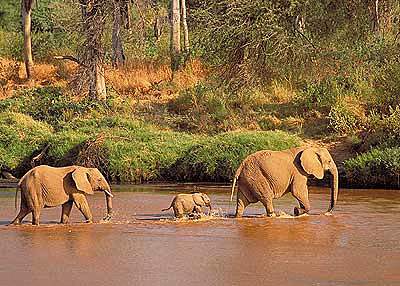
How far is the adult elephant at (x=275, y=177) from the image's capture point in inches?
571

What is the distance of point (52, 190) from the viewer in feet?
45.5

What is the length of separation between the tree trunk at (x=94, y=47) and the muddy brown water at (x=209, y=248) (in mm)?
11662

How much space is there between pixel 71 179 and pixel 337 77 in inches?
548

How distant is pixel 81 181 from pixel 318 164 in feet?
12.5

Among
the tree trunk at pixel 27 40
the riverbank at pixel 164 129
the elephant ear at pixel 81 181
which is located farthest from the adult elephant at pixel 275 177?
the tree trunk at pixel 27 40

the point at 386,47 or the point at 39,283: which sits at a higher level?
the point at 386,47

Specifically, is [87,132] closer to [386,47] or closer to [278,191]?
[386,47]

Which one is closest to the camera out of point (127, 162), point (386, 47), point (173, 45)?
point (127, 162)

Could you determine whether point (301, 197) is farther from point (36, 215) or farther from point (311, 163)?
point (36, 215)

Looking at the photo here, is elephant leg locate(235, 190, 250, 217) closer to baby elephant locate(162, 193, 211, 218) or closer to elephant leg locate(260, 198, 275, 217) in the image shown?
elephant leg locate(260, 198, 275, 217)

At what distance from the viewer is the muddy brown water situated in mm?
9539

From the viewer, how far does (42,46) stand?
34375mm

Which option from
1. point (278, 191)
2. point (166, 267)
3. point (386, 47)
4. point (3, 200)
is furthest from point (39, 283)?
point (386, 47)

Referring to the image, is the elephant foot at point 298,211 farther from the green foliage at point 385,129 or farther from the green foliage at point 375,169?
the green foliage at point 385,129
